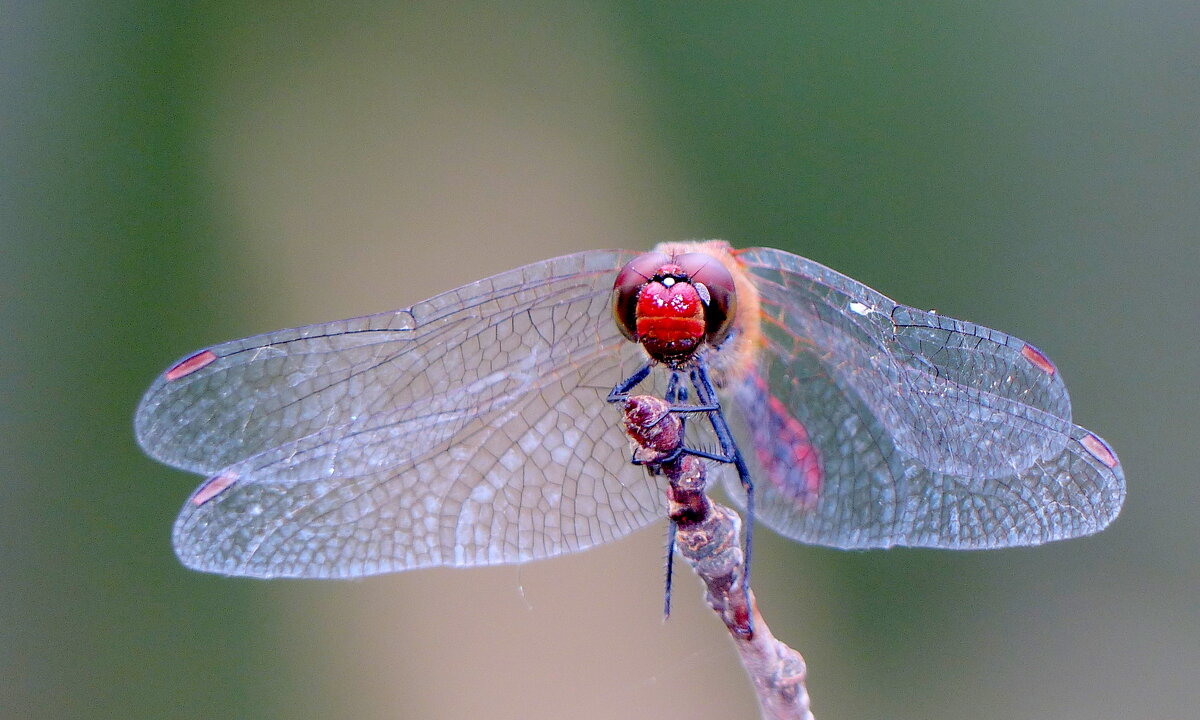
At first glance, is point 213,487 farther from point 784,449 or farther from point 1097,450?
point 1097,450

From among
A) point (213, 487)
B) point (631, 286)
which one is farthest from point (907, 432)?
point (213, 487)

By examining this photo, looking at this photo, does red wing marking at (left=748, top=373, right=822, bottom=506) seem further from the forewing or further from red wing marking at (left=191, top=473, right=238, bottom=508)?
red wing marking at (left=191, top=473, right=238, bottom=508)

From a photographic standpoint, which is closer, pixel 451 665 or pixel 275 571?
pixel 275 571

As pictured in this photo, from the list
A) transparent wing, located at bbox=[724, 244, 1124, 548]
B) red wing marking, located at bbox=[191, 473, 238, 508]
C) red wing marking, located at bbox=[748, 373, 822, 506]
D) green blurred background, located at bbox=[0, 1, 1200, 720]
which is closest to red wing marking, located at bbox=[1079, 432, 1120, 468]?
transparent wing, located at bbox=[724, 244, 1124, 548]

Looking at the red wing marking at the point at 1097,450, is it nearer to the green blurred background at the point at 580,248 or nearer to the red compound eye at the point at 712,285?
the red compound eye at the point at 712,285

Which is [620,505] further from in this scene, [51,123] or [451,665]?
[51,123]

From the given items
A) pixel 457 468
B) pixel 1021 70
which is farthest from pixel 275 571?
pixel 1021 70
